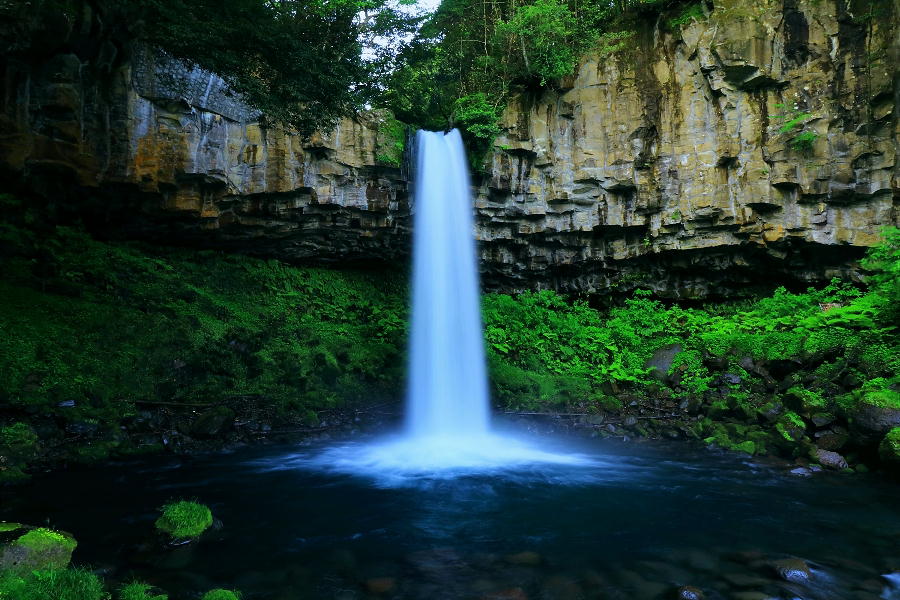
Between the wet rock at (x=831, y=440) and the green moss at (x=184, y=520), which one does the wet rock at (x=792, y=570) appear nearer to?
the wet rock at (x=831, y=440)

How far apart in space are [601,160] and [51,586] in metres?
16.6

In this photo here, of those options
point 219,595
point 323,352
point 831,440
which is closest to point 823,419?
point 831,440

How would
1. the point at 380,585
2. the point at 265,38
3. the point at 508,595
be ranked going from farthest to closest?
1. the point at 265,38
2. the point at 380,585
3. the point at 508,595

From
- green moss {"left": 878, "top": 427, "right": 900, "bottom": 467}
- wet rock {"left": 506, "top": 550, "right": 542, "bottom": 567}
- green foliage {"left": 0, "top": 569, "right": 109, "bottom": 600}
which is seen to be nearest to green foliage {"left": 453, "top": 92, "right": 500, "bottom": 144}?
green moss {"left": 878, "top": 427, "right": 900, "bottom": 467}

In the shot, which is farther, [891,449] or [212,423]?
[212,423]

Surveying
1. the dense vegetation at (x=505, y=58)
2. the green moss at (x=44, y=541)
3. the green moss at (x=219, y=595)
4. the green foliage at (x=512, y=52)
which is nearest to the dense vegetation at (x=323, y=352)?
the green moss at (x=44, y=541)

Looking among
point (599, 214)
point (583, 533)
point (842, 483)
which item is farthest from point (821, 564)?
point (599, 214)

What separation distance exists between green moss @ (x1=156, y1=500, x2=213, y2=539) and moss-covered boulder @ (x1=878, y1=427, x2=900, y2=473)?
10.8 metres

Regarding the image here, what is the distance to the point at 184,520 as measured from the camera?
5.72 m

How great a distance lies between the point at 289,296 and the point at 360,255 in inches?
114

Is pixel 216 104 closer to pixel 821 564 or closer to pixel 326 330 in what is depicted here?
pixel 326 330

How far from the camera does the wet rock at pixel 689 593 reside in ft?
14.9

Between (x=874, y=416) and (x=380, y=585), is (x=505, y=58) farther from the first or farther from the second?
(x=380, y=585)

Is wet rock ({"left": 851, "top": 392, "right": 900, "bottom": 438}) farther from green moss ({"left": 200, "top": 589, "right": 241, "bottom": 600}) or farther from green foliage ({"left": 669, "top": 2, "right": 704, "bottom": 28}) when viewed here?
green foliage ({"left": 669, "top": 2, "right": 704, "bottom": 28})
